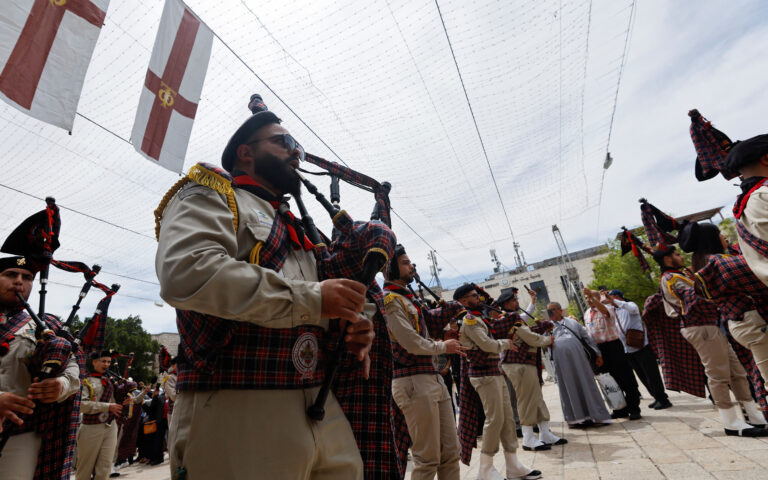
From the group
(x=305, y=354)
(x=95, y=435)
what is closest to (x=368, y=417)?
(x=305, y=354)

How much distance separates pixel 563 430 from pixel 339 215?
6.42 meters

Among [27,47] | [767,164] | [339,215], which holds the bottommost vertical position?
[339,215]

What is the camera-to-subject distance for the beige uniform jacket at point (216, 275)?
1.11 metres

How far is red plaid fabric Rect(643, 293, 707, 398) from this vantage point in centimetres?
514

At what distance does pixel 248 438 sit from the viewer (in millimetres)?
1179

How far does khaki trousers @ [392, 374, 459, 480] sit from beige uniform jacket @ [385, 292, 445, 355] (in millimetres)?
272

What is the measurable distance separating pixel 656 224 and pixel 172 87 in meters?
6.07

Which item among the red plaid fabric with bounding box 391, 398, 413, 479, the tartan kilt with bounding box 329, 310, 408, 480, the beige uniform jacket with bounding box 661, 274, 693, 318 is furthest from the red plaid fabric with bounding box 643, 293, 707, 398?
the tartan kilt with bounding box 329, 310, 408, 480

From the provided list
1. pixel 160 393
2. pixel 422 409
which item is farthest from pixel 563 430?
pixel 160 393

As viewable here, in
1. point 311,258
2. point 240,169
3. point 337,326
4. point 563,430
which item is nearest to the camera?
point 337,326

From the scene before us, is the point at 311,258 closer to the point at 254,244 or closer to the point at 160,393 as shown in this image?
the point at 254,244

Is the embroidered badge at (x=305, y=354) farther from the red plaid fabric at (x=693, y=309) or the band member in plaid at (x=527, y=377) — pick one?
the band member in plaid at (x=527, y=377)

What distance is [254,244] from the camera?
1.47m

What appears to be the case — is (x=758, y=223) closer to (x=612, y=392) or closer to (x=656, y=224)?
(x=656, y=224)
